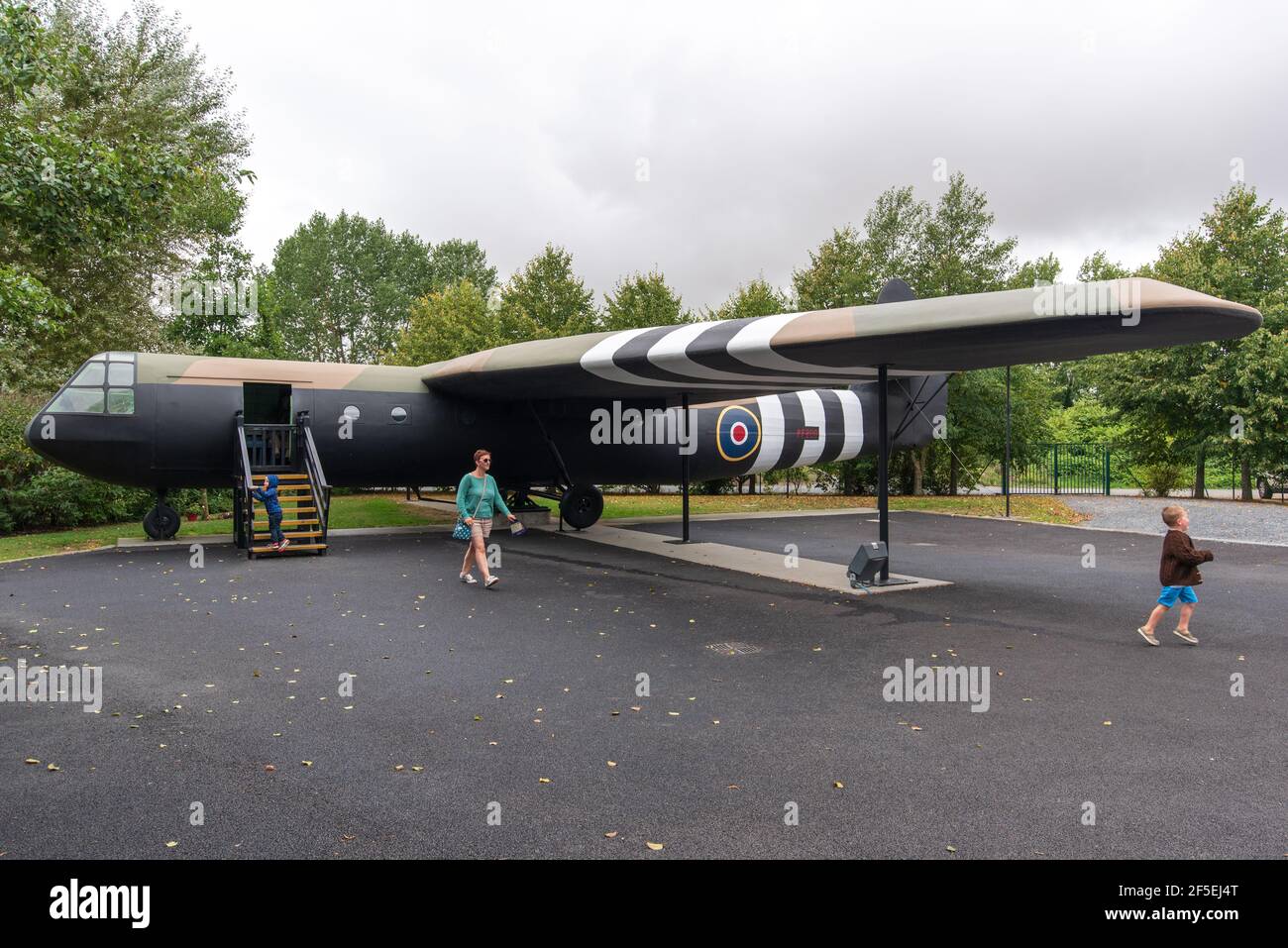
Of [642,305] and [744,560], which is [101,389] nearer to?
[744,560]

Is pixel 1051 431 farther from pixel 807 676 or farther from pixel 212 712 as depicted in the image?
pixel 212 712

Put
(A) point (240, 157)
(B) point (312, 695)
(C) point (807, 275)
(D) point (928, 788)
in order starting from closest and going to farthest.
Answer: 1. (D) point (928, 788)
2. (B) point (312, 695)
3. (A) point (240, 157)
4. (C) point (807, 275)

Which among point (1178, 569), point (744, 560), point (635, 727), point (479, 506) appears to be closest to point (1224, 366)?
point (744, 560)

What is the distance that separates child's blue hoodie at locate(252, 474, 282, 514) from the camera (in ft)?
41.0

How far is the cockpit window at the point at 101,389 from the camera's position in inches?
506

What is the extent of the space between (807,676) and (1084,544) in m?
10.8

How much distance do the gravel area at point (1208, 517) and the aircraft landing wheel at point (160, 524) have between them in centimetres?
2014

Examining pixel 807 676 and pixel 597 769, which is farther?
pixel 807 676

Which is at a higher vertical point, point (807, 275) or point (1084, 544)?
point (807, 275)

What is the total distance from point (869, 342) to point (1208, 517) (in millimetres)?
15906

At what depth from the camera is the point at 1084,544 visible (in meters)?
14.4

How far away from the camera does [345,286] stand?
59.0 meters

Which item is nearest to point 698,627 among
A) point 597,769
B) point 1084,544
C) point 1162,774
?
point 597,769
